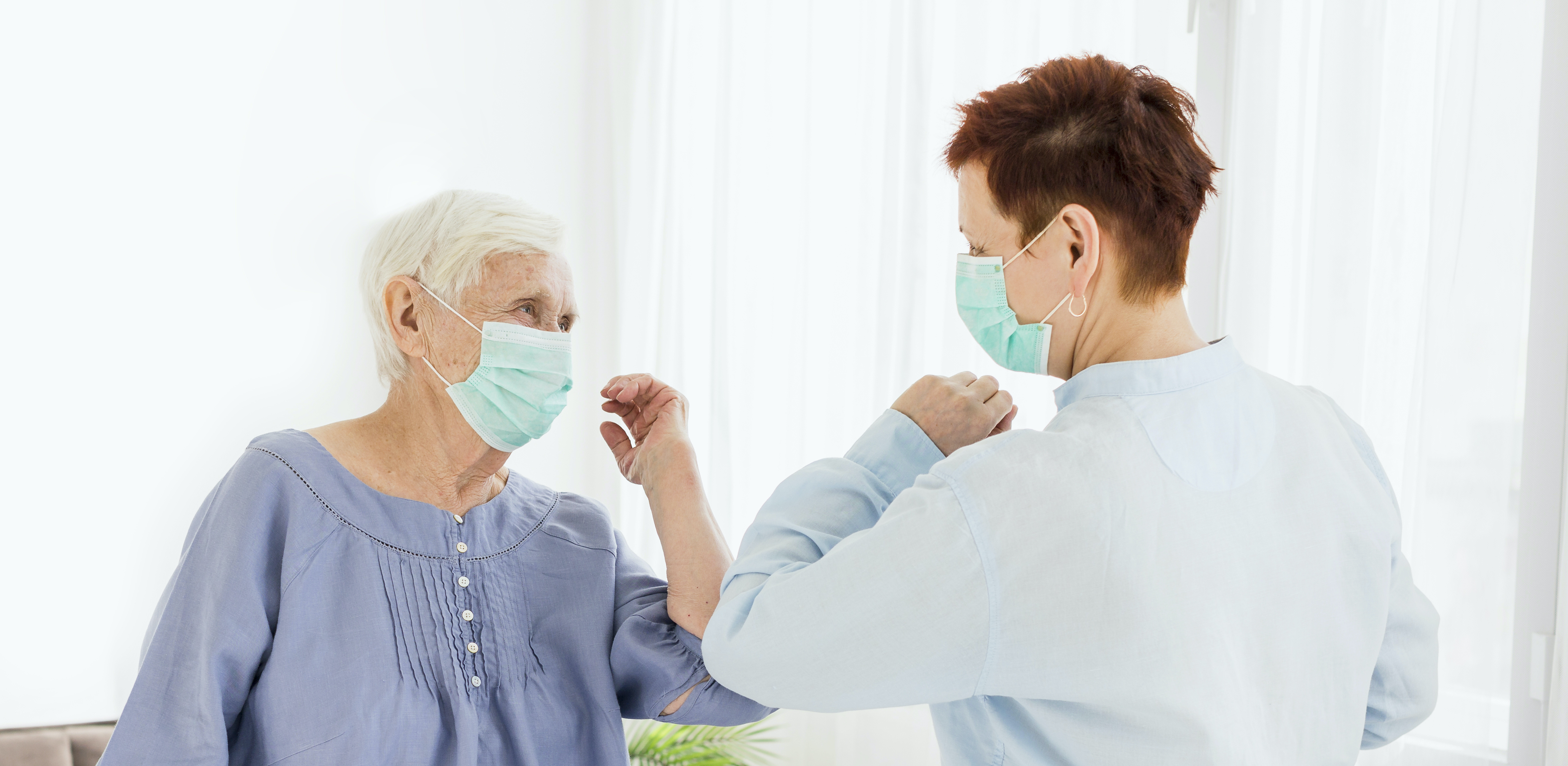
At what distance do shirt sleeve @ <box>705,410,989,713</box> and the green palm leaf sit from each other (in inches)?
69.0

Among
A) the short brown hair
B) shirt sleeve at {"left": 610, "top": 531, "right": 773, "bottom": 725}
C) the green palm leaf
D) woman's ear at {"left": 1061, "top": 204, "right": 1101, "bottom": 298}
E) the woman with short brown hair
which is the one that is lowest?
the green palm leaf

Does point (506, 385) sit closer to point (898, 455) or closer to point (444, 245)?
point (444, 245)

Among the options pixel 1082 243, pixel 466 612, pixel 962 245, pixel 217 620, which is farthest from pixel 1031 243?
pixel 962 245

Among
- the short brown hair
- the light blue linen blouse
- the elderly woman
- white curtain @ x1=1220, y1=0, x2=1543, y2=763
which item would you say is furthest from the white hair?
white curtain @ x1=1220, y1=0, x2=1543, y2=763

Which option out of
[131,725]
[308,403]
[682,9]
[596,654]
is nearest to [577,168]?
[682,9]

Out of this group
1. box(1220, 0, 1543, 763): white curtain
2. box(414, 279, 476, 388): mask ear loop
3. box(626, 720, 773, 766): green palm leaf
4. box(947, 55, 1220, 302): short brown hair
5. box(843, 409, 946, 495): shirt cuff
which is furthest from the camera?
box(626, 720, 773, 766): green palm leaf

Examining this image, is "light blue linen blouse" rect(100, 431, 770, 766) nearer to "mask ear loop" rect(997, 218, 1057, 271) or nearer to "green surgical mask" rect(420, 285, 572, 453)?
"green surgical mask" rect(420, 285, 572, 453)

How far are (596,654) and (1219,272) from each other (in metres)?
1.59

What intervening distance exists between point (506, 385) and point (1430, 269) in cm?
165

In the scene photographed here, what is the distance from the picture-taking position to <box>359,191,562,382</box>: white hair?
133 centimetres

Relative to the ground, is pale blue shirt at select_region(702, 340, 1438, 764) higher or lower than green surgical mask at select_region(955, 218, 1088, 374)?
lower

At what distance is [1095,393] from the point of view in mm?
893

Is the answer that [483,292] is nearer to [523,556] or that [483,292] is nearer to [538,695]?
[523,556]

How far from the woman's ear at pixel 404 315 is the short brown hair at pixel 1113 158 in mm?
842
